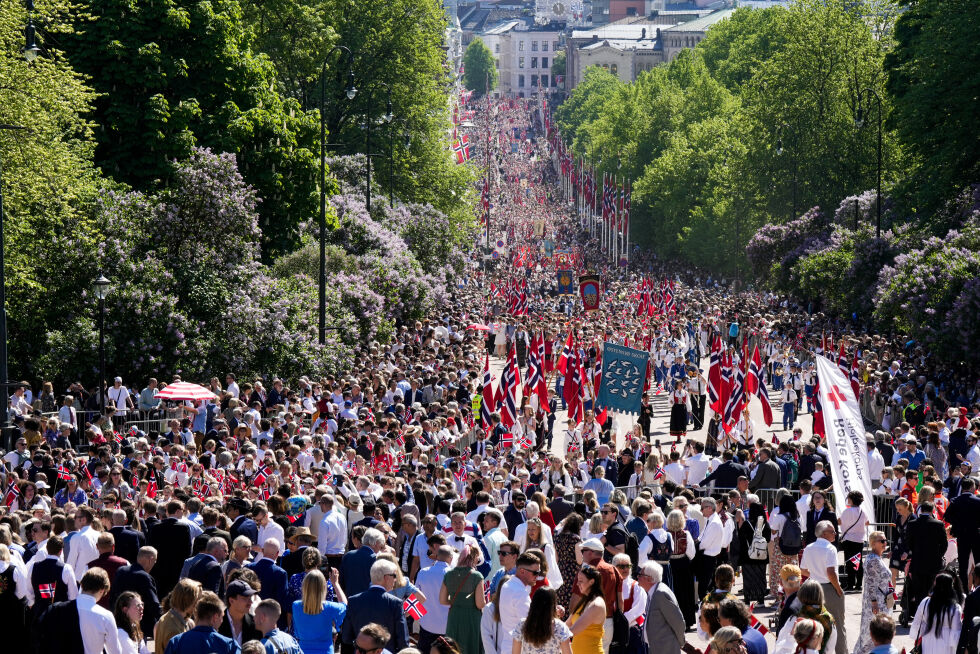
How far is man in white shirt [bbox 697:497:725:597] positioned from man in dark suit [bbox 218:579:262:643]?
6.12 metres

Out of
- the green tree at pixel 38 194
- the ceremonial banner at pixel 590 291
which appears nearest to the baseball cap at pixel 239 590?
the green tree at pixel 38 194

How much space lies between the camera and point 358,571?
12.4 metres

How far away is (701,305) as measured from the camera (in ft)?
181

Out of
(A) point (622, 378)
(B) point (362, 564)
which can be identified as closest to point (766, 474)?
(A) point (622, 378)

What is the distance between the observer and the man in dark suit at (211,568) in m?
12.1

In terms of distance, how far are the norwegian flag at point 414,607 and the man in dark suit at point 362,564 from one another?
34.0 inches

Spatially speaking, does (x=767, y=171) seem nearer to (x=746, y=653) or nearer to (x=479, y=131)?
(x=746, y=653)

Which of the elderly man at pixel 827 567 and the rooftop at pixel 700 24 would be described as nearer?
the elderly man at pixel 827 567

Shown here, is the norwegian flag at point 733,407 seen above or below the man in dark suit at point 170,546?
below

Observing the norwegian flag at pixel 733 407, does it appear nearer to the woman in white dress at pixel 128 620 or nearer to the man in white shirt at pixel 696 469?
the man in white shirt at pixel 696 469

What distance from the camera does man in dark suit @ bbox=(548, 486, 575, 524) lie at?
16.3 meters

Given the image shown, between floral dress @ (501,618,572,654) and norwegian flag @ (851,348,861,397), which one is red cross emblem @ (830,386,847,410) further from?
norwegian flag @ (851,348,861,397)

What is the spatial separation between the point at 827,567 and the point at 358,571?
13.8ft

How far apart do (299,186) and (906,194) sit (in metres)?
18.6
